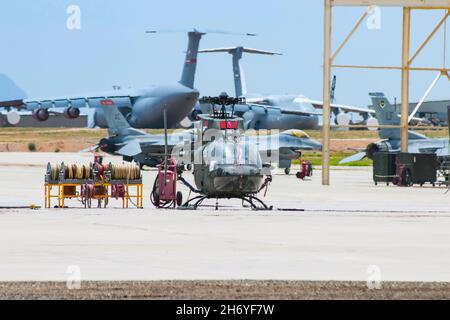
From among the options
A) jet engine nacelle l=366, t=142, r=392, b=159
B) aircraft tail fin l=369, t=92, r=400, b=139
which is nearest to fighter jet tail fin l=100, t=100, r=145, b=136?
aircraft tail fin l=369, t=92, r=400, b=139

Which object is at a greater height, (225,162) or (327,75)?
(327,75)

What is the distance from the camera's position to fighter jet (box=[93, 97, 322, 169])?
71.2m

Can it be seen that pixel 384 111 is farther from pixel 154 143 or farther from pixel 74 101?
pixel 74 101

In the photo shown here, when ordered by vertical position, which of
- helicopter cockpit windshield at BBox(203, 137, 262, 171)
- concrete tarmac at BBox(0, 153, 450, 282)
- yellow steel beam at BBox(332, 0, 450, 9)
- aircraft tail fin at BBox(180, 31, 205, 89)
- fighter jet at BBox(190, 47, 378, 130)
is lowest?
fighter jet at BBox(190, 47, 378, 130)

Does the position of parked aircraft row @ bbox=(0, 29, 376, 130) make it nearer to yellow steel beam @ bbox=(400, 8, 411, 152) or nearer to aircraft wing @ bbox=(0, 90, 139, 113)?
aircraft wing @ bbox=(0, 90, 139, 113)

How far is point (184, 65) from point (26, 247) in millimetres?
108322

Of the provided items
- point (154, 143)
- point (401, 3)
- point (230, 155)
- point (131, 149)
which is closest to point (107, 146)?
point (131, 149)

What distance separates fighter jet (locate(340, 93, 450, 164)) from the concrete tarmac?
85.0 feet

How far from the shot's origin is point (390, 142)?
2741 inches

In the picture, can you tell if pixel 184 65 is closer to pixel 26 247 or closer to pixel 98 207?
pixel 98 207

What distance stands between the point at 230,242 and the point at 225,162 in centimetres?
1097

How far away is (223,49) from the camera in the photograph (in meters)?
151

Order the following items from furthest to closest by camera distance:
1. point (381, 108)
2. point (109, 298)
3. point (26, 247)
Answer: point (381, 108), point (26, 247), point (109, 298)
